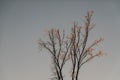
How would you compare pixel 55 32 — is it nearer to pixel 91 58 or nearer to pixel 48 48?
pixel 48 48

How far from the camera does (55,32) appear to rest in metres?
46.2

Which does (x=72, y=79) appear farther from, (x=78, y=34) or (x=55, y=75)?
(x=78, y=34)

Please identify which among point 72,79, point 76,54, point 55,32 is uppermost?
point 55,32

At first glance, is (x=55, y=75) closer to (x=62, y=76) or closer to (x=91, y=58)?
(x=62, y=76)

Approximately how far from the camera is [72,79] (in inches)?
1772

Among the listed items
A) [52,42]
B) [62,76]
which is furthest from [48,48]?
[62,76]

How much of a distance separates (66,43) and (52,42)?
173cm

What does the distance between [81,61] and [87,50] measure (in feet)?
4.76

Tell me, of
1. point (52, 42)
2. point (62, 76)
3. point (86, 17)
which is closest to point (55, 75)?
point (62, 76)

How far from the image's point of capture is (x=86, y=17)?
45.3 m

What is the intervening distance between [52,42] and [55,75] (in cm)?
Answer: 391

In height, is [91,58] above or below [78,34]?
below

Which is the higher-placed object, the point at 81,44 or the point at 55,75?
the point at 81,44

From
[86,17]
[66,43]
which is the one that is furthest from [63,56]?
[86,17]
